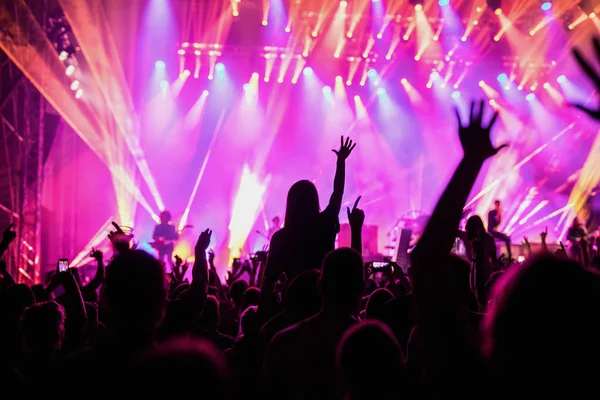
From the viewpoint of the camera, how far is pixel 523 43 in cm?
1886

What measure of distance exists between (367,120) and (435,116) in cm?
238

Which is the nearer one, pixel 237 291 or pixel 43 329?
pixel 43 329

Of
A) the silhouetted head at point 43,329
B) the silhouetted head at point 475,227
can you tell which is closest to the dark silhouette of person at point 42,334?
the silhouetted head at point 43,329

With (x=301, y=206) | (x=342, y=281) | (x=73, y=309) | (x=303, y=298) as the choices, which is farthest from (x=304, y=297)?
(x=73, y=309)

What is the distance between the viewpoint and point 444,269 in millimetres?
1668

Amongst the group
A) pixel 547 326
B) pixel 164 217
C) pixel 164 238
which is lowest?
pixel 547 326

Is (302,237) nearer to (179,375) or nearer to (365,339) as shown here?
(365,339)

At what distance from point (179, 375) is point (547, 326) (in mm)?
814

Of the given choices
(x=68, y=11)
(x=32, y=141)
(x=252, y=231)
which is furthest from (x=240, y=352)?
(x=252, y=231)

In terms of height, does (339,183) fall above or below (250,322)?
above

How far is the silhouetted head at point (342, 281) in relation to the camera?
235 cm

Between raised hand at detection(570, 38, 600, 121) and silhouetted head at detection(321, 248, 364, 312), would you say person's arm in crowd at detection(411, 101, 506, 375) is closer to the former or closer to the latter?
raised hand at detection(570, 38, 600, 121)

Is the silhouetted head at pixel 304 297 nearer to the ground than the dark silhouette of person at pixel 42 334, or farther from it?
nearer to the ground

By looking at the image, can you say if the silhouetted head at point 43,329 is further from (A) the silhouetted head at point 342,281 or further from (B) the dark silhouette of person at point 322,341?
(A) the silhouetted head at point 342,281
